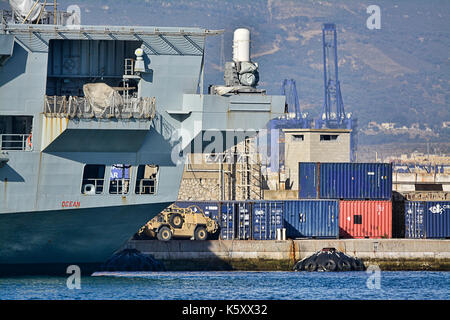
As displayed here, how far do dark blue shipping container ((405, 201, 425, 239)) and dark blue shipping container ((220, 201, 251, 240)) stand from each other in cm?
938

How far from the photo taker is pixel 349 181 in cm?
5334

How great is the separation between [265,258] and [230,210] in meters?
3.85

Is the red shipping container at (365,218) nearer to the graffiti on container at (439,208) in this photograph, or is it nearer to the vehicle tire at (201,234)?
the graffiti on container at (439,208)

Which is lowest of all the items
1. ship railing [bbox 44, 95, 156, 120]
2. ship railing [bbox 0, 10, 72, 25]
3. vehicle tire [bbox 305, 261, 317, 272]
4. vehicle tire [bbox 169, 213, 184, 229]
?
vehicle tire [bbox 305, 261, 317, 272]

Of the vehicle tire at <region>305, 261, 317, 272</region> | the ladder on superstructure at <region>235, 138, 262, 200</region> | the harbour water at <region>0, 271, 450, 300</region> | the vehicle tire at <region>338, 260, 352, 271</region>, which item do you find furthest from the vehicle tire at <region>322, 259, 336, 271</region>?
the ladder on superstructure at <region>235, 138, 262, 200</region>

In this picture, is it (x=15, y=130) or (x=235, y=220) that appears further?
(x=235, y=220)

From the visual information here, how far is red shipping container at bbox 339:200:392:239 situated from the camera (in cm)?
5372

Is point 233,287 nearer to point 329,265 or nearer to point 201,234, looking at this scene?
point 329,265

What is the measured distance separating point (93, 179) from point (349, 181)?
2330 centimetres

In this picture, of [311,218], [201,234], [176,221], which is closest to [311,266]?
[311,218]

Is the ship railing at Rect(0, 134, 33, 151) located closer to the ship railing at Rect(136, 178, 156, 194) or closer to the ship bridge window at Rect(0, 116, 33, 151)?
the ship bridge window at Rect(0, 116, 33, 151)

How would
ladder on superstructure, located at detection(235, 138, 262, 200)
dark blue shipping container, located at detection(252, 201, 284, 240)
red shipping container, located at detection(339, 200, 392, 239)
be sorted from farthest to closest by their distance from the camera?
1. ladder on superstructure, located at detection(235, 138, 262, 200)
2. red shipping container, located at detection(339, 200, 392, 239)
3. dark blue shipping container, located at detection(252, 201, 284, 240)
